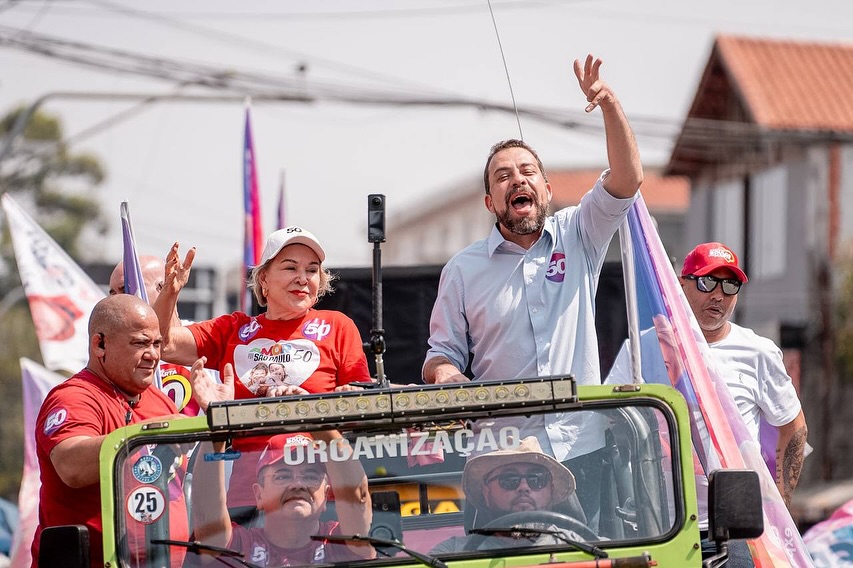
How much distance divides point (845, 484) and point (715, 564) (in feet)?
75.0

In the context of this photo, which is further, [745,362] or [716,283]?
[716,283]

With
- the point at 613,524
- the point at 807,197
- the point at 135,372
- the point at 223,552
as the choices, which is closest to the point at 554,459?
the point at 613,524

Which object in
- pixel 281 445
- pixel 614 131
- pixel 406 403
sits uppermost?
pixel 614 131

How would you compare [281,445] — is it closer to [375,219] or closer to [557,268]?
[375,219]

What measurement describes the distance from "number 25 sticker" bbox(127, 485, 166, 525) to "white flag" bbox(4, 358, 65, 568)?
3781 mm

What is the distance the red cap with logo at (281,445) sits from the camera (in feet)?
14.1

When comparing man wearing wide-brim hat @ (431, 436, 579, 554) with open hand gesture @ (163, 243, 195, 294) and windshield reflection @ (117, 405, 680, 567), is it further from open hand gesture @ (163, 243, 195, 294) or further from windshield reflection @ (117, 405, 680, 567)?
open hand gesture @ (163, 243, 195, 294)

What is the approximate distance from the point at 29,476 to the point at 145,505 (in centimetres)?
546

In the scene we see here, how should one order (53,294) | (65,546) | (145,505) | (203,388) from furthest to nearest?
(53,294) < (203,388) < (145,505) < (65,546)

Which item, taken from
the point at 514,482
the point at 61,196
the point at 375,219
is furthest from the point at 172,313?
the point at 61,196

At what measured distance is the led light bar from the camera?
426cm

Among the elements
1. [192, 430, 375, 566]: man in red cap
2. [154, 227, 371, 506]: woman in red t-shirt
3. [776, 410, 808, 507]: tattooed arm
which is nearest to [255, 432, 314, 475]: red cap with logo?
[192, 430, 375, 566]: man in red cap

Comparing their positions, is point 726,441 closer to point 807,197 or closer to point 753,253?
point 807,197

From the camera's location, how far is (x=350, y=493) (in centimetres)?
424
